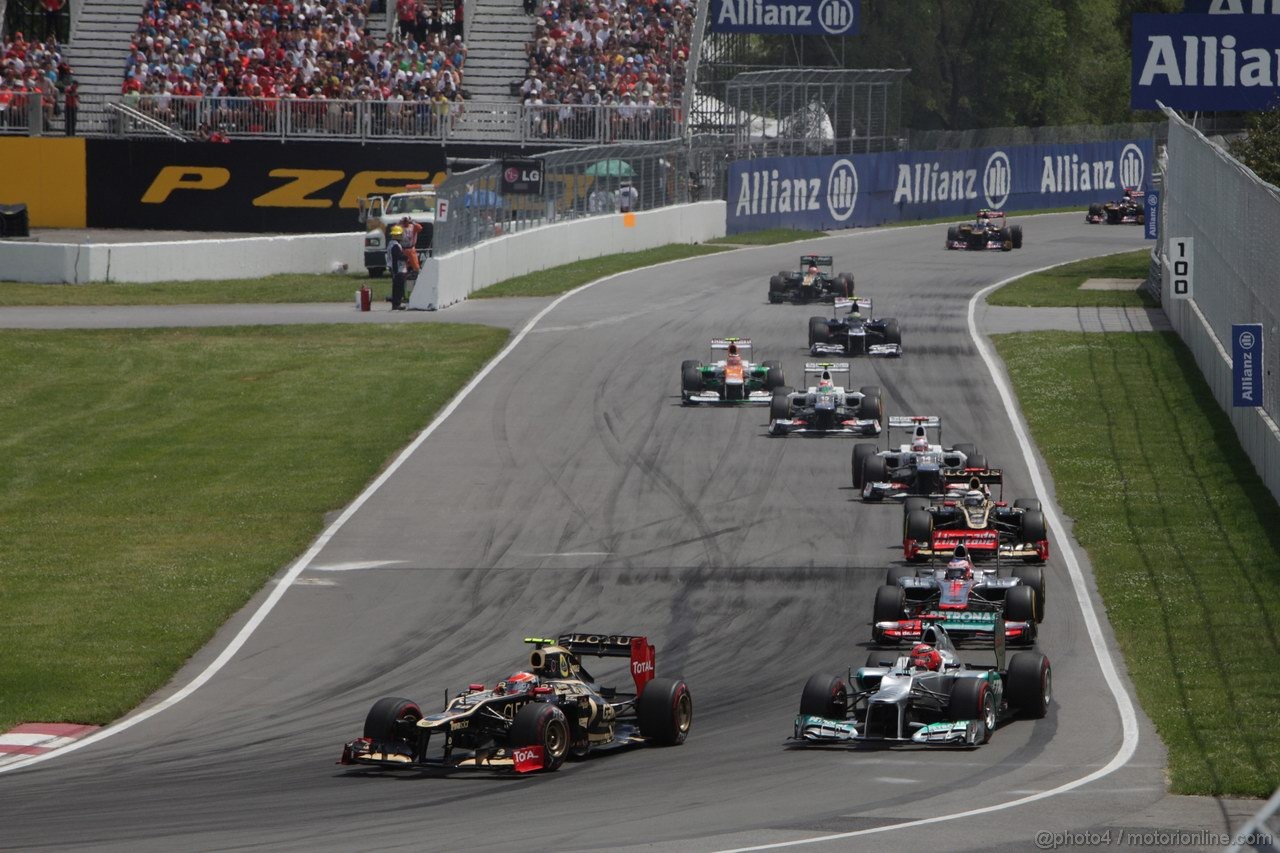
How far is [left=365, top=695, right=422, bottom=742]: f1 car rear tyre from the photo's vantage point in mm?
13812

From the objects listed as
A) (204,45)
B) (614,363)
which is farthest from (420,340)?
(204,45)

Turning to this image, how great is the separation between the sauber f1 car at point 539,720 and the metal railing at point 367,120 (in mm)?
40908

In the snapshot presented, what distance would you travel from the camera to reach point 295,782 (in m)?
13.5

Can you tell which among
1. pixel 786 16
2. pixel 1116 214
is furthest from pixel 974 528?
pixel 1116 214

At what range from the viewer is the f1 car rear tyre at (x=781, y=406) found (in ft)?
93.9

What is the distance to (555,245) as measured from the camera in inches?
→ 1909

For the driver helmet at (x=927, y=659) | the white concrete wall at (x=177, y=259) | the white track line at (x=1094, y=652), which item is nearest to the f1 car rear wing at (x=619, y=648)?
the driver helmet at (x=927, y=659)

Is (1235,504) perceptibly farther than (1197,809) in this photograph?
Yes

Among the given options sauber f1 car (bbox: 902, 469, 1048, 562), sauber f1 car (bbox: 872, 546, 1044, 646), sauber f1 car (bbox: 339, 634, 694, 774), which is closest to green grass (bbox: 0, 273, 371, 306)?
sauber f1 car (bbox: 902, 469, 1048, 562)

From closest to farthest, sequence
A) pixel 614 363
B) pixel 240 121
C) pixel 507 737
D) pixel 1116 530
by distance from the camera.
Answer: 1. pixel 507 737
2. pixel 1116 530
3. pixel 614 363
4. pixel 240 121

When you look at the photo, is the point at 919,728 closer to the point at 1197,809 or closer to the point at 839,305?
the point at 1197,809

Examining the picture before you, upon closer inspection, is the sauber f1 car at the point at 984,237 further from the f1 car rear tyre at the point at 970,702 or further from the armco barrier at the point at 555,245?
the f1 car rear tyre at the point at 970,702

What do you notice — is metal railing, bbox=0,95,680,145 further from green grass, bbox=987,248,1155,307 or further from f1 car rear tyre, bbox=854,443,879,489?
f1 car rear tyre, bbox=854,443,879,489

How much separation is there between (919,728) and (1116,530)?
8.99 meters
